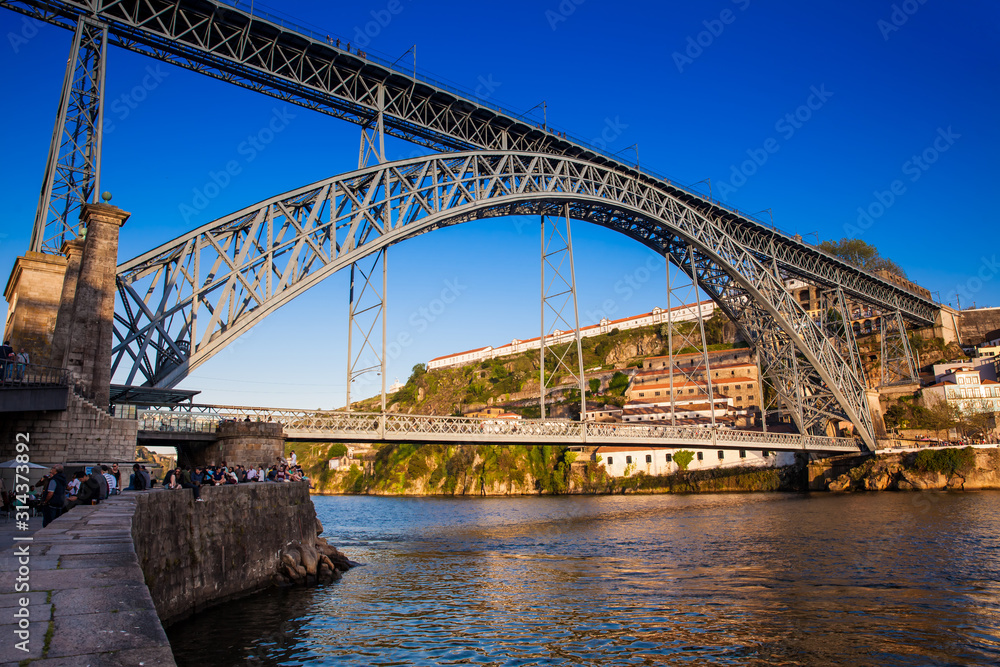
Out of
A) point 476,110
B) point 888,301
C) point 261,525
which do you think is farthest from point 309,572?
point 888,301

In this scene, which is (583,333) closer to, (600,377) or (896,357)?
(600,377)

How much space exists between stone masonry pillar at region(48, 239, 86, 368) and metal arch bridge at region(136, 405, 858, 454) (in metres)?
2.82

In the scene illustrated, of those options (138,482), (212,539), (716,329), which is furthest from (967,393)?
(138,482)

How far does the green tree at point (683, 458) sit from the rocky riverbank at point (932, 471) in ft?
53.2

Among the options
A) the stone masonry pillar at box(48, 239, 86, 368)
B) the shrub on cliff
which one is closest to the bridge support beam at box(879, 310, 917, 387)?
the shrub on cliff

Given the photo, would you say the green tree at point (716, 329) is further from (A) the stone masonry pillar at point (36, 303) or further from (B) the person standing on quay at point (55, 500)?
(B) the person standing on quay at point (55, 500)

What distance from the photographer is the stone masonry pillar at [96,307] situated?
1719 centimetres

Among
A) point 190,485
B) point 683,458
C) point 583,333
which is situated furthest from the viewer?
point 583,333

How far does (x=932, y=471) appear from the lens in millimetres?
46969

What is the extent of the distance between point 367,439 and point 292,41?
48.4 ft

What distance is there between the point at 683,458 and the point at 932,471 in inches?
843

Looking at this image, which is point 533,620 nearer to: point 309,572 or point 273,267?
point 309,572

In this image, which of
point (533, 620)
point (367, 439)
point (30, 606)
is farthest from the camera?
point (367, 439)

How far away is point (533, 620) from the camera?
13203mm
